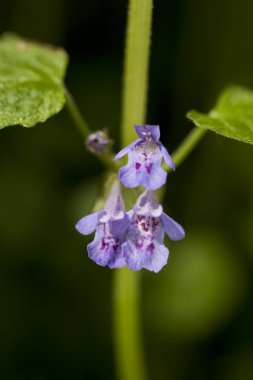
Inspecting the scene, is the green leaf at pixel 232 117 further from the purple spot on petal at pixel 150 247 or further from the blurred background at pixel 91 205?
the blurred background at pixel 91 205

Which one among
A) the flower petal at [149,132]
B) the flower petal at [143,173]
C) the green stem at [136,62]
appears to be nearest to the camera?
the flower petal at [143,173]

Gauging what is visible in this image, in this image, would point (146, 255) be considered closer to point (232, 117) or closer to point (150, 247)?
point (150, 247)

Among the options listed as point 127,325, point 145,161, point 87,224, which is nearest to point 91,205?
point 127,325

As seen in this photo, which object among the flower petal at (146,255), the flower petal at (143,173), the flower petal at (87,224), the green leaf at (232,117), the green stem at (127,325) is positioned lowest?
the green stem at (127,325)

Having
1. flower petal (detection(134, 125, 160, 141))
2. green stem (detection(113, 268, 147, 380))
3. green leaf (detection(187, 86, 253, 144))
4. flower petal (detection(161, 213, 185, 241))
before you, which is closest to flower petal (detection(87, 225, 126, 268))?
flower petal (detection(161, 213, 185, 241))

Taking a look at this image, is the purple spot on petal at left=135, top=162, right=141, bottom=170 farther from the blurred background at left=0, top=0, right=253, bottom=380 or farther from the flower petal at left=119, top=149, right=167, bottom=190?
the blurred background at left=0, top=0, right=253, bottom=380

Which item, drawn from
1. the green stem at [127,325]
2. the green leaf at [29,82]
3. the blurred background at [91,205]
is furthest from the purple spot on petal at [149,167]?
the blurred background at [91,205]

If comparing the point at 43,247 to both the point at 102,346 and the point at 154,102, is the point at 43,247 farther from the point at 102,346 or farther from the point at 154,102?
the point at 154,102

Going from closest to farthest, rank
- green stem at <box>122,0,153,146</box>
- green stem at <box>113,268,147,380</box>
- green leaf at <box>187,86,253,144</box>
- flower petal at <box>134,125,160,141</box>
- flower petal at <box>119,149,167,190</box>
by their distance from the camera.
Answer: flower petal at <box>119,149,167,190</box> < flower petal at <box>134,125,160,141</box> < green leaf at <box>187,86,253,144</box> < green stem at <box>122,0,153,146</box> < green stem at <box>113,268,147,380</box>
